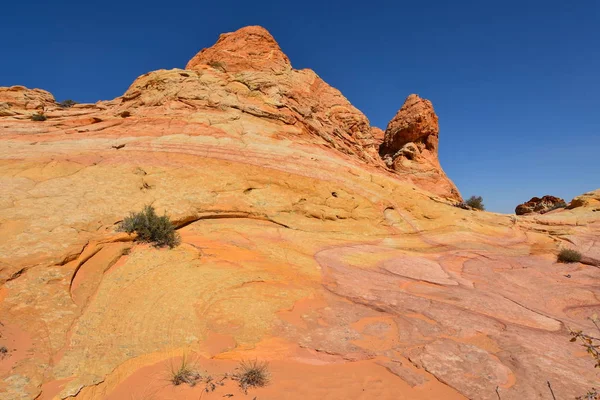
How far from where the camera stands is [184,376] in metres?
4.91

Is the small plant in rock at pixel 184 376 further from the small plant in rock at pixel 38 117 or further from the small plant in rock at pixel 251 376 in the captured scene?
the small plant in rock at pixel 38 117

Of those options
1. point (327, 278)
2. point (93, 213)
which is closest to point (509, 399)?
point (327, 278)

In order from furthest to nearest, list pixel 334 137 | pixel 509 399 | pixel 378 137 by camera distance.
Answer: pixel 378 137
pixel 334 137
pixel 509 399

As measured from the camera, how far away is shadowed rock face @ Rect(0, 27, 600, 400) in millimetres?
5332

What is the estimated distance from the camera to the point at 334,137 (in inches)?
850

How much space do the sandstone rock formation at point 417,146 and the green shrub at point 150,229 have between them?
2872cm

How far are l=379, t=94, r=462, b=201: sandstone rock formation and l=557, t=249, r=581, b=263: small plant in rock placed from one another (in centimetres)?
1957

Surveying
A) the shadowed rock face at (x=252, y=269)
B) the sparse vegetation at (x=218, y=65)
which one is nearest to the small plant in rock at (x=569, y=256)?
the shadowed rock face at (x=252, y=269)

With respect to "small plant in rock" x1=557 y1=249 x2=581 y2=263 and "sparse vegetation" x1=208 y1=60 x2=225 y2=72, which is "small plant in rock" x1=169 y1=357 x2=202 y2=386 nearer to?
"small plant in rock" x1=557 y1=249 x2=581 y2=263

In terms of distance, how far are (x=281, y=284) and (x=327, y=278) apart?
56.0 inches

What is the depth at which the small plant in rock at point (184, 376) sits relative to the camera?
15.9ft

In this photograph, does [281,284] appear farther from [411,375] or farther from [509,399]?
[509,399]

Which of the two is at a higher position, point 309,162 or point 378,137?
point 378,137

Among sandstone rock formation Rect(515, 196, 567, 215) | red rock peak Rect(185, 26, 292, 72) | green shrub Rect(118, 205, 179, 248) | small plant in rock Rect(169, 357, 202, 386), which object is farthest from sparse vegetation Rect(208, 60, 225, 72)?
sandstone rock formation Rect(515, 196, 567, 215)
